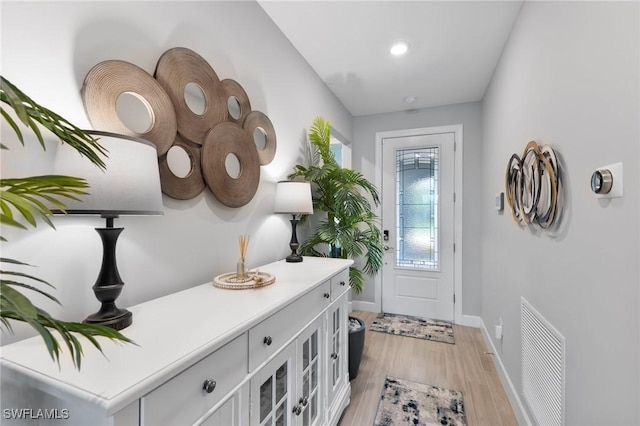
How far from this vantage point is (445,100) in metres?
3.28

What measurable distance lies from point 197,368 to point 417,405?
181 centimetres

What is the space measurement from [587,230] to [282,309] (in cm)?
119

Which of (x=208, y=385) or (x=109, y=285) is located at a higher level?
(x=109, y=285)

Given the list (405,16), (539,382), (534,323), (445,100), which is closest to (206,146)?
(405,16)

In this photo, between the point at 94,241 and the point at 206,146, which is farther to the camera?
the point at 206,146

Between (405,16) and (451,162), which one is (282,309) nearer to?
(405,16)

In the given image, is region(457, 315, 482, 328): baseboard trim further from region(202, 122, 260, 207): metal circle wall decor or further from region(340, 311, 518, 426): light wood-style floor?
region(202, 122, 260, 207): metal circle wall decor

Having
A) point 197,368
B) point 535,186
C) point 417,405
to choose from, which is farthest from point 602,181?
point 417,405

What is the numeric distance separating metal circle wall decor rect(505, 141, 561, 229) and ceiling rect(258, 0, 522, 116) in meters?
0.98

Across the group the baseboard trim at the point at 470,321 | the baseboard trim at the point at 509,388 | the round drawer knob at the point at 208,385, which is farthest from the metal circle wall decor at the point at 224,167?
the baseboard trim at the point at 470,321

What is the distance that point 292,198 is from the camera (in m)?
1.86

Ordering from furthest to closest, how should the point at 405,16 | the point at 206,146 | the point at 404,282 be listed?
the point at 404,282 → the point at 405,16 → the point at 206,146

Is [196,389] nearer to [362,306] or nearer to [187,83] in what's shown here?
[187,83]

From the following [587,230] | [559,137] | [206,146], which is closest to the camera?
[587,230]
